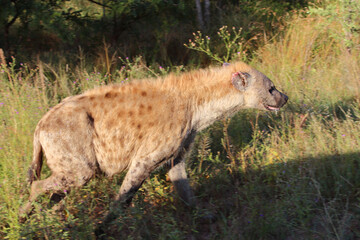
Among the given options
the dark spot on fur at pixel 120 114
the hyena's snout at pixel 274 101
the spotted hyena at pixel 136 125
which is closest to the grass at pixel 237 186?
the spotted hyena at pixel 136 125

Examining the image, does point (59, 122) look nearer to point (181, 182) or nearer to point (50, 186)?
point (50, 186)

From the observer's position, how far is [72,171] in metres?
3.04

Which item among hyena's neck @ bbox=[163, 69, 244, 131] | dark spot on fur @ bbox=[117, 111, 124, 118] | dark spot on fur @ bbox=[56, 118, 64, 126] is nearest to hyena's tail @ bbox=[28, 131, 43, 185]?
dark spot on fur @ bbox=[56, 118, 64, 126]

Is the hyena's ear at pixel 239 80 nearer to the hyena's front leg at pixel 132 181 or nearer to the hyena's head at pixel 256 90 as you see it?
the hyena's head at pixel 256 90

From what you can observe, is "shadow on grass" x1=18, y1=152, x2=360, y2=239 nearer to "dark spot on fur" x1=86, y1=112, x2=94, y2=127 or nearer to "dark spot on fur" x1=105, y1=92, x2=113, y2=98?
"dark spot on fur" x1=86, y1=112, x2=94, y2=127

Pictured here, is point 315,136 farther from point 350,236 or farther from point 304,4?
point 304,4

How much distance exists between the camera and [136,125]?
3307mm

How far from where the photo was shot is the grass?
2.96 m

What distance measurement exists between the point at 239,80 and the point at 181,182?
3.68 feet

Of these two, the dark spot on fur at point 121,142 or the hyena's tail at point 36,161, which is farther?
the dark spot on fur at point 121,142

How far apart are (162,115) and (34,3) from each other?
2.99 metres

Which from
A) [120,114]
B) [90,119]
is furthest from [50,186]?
[120,114]

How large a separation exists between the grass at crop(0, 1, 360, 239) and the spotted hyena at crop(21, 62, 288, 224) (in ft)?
0.64

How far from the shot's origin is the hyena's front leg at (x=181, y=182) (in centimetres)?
360
